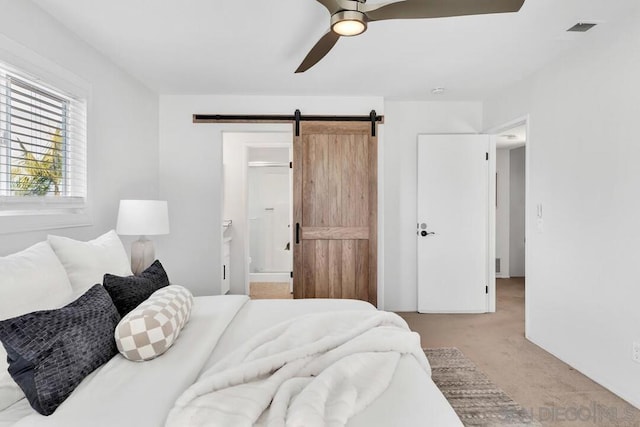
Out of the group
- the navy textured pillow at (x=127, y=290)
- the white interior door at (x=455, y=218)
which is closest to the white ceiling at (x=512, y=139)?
the white interior door at (x=455, y=218)

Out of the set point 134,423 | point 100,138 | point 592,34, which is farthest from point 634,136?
point 100,138

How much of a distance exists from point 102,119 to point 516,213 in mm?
6140

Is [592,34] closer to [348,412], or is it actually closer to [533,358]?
[533,358]

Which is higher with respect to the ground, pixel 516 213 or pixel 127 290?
pixel 516 213

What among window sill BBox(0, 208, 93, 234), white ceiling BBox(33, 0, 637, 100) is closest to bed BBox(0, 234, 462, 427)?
window sill BBox(0, 208, 93, 234)

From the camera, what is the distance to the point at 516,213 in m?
6.21

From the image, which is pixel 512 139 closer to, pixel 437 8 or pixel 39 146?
pixel 437 8

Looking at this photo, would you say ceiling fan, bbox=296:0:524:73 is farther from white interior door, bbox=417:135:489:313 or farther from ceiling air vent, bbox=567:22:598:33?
white interior door, bbox=417:135:489:313

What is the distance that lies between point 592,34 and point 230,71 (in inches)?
112

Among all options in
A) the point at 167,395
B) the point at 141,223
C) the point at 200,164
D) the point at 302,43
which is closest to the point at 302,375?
the point at 167,395

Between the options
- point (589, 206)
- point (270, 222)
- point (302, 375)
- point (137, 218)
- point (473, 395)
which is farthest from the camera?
point (270, 222)

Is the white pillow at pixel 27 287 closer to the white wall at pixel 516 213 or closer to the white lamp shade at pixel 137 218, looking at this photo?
the white lamp shade at pixel 137 218

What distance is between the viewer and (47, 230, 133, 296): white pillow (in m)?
1.72

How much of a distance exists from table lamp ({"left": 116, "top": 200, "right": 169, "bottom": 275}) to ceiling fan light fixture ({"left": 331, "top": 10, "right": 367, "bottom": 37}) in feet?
6.39
